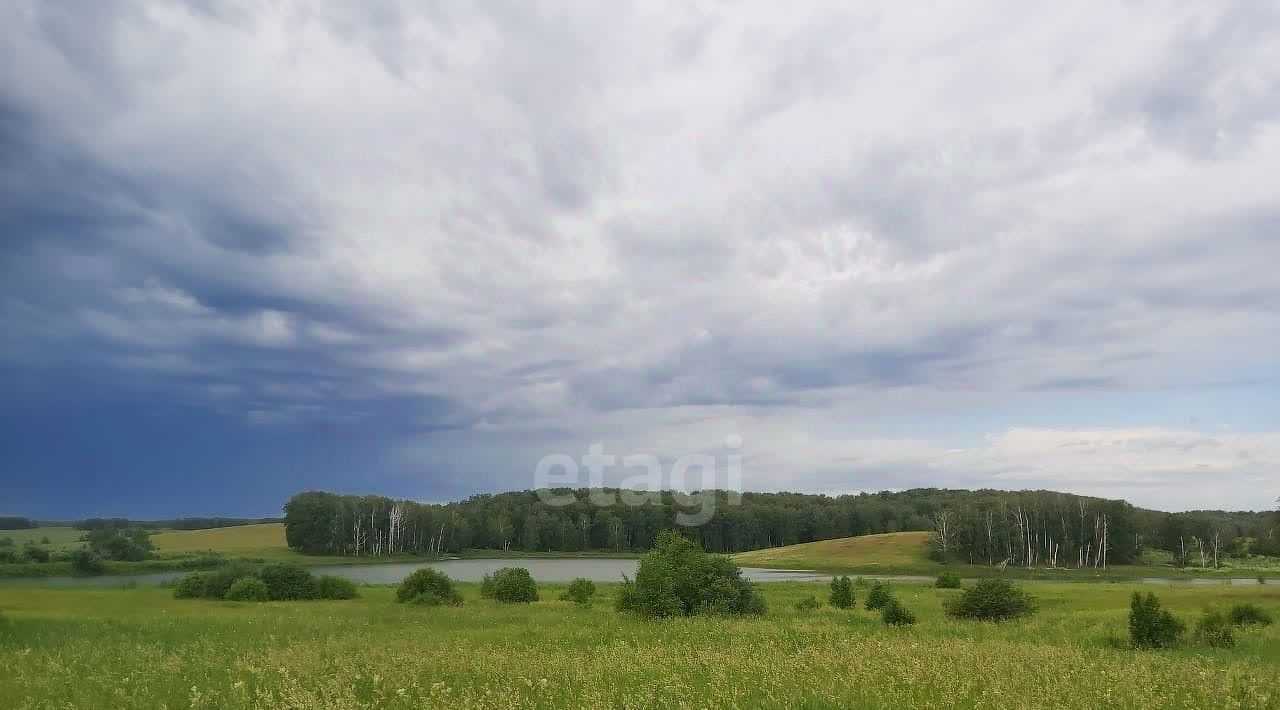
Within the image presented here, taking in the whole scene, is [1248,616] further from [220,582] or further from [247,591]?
[220,582]

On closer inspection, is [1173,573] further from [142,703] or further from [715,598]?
[142,703]

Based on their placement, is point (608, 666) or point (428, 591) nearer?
point (608, 666)

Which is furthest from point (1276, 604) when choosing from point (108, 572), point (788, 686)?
point (108, 572)

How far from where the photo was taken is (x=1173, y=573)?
294 ft

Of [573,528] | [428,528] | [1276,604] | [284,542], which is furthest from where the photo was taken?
[573,528]

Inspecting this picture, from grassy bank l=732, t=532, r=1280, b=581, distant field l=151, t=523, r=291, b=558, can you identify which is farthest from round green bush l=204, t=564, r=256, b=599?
grassy bank l=732, t=532, r=1280, b=581

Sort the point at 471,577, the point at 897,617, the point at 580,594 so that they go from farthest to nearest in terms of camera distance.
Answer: the point at 471,577 < the point at 580,594 < the point at 897,617

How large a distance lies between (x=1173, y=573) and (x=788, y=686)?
103m

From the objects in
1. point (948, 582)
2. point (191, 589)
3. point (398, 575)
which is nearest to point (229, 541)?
point (398, 575)

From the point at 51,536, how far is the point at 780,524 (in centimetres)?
12803

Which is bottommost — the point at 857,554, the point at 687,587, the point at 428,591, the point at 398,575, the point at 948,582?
the point at 857,554

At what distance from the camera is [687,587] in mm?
29094

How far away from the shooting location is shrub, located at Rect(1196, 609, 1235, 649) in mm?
18984

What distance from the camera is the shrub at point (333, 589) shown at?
4296 cm
